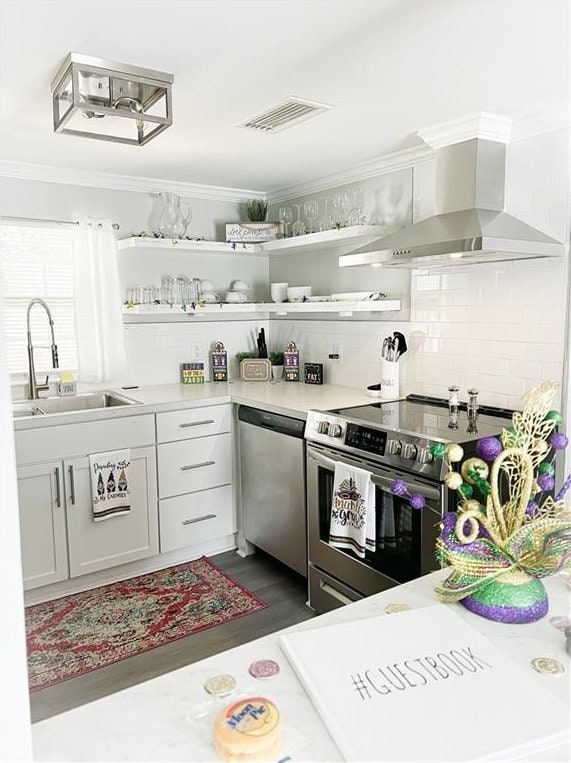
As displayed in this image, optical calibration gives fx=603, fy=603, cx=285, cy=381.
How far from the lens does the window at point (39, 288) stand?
3637mm

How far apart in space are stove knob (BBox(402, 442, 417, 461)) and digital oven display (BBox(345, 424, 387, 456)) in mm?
115

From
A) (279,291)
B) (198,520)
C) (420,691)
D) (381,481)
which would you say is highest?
(279,291)

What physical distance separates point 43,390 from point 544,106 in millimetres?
3076

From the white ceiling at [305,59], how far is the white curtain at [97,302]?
0.70 m

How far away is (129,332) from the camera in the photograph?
401 centimetres

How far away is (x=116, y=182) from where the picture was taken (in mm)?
3887

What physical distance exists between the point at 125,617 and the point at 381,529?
1395mm

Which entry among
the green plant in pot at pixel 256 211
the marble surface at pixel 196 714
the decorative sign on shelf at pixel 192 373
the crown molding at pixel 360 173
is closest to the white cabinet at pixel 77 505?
the decorative sign on shelf at pixel 192 373

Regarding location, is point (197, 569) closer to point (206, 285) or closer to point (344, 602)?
point (344, 602)

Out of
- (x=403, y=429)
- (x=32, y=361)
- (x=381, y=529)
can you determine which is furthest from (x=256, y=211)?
(x=381, y=529)

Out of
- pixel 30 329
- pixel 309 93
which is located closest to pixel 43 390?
pixel 30 329

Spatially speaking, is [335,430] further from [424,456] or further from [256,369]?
[256,369]

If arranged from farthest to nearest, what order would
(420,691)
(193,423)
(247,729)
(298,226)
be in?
(298,226), (193,423), (420,691), (247,729)

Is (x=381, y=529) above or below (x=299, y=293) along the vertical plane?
below
